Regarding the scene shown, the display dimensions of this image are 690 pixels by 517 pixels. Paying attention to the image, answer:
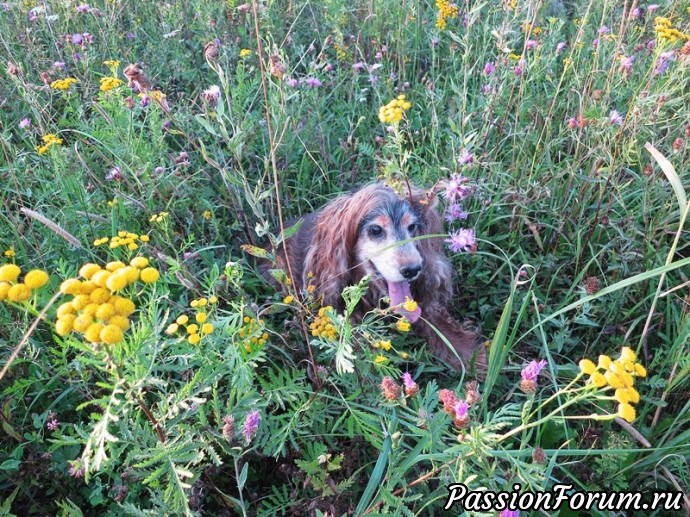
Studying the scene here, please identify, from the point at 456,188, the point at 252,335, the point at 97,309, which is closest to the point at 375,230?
the point at 456,188

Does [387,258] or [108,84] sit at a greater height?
[108,84]

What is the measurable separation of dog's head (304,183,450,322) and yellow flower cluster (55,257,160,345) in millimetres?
1818

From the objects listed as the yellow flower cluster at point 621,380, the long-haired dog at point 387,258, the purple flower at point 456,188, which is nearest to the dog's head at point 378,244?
the long-haired dog at point 387,258

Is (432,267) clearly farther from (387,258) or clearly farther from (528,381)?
(528,381)

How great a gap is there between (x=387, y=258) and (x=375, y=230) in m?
0.25

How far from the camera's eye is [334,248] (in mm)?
2926

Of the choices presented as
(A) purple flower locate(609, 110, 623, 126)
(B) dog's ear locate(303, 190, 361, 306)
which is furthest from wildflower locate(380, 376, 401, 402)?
(A) purple flower locate(609, 110, 623, 126)

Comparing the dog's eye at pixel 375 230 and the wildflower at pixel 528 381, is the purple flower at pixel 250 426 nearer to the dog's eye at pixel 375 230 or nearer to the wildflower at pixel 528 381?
the wildflower at pixel 528 381

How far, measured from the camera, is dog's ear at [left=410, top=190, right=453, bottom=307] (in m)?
2.88

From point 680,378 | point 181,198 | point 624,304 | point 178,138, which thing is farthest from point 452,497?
point 178,138

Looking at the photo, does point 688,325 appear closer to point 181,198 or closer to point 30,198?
point 181,198

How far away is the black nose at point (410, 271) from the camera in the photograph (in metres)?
2.59

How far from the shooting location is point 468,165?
2338 mm

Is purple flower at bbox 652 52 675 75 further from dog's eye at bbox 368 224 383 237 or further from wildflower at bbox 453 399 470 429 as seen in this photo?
wildflower at bbox 453 399 470 429
